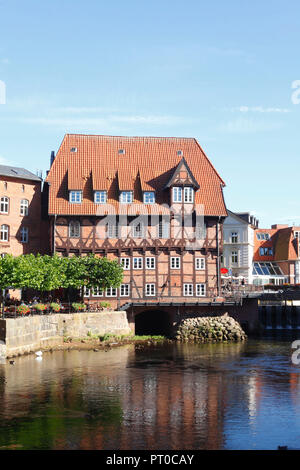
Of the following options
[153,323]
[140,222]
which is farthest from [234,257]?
[140,222]

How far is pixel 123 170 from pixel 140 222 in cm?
601

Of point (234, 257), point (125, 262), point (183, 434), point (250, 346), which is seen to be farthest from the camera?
point (234, 257)

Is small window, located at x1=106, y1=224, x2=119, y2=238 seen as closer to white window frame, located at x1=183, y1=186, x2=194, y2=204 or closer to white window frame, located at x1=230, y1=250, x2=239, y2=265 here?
white window frame, located at x1=183, y1=186, x2=194, y2=204

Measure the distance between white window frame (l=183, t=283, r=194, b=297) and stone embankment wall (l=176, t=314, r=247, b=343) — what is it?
345cm

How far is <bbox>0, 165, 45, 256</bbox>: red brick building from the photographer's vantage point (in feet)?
174

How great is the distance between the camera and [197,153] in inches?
2354

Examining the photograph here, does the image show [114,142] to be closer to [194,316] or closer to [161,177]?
[161,177]

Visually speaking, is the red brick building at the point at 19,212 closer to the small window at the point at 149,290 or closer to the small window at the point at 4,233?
the small window at the point at 4,233

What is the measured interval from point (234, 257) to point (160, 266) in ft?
72.3

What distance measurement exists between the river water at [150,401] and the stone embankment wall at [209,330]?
884 cm

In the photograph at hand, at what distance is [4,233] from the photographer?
52.9 metres

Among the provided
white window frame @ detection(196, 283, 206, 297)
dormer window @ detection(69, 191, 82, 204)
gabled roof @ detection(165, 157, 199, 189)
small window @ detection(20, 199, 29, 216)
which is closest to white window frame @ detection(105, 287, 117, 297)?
white window frame @ detection(196, 283, 206, 297)

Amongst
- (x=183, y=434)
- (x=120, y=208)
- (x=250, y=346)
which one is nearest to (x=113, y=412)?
(x=183, y=434)

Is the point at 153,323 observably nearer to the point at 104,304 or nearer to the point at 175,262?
the point at 175,262
